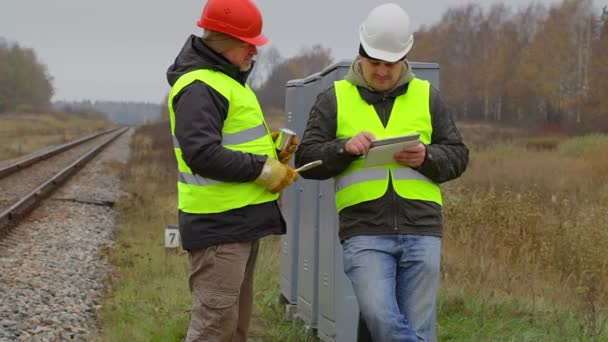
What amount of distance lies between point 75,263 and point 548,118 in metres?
46.7

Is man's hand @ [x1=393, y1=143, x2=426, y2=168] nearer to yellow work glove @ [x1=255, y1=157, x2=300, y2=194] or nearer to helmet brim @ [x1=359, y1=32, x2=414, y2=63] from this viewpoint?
helmet brim @ [x1=359, y1=32, x2=414, y2=63]

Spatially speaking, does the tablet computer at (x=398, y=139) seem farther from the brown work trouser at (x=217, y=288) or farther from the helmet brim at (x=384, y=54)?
the brown work trouser at (x=217, y=288)

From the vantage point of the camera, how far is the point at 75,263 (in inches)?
386

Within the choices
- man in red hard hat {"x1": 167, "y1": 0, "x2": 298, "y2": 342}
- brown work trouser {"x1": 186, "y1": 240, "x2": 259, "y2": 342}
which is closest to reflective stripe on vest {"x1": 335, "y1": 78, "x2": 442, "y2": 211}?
man in red hard hat {"x1": 167, "y1": 0, "x2": 298, "y2": 342}

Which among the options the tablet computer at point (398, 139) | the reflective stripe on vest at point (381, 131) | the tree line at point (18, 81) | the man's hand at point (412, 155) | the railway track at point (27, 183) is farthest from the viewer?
the tree line at point (18, 81)

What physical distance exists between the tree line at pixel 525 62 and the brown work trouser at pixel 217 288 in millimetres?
39790

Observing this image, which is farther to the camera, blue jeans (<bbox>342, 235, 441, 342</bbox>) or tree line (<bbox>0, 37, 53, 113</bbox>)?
tree line (<bbox>0, 37, 53, 113</bbox>)

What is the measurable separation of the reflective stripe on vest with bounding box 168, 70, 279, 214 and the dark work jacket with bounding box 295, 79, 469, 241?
261 millimetres

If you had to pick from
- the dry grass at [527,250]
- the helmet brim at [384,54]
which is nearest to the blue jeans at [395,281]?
the helmet brim at [384,54]

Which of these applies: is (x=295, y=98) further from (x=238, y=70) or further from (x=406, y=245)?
(x=406, y=245)

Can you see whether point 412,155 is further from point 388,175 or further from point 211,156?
point 211,156

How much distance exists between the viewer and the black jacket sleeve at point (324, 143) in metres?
3.93

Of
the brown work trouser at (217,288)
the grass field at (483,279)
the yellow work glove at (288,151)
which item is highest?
the yellow work glove at (288,151)

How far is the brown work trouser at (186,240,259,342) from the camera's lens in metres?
3.96
